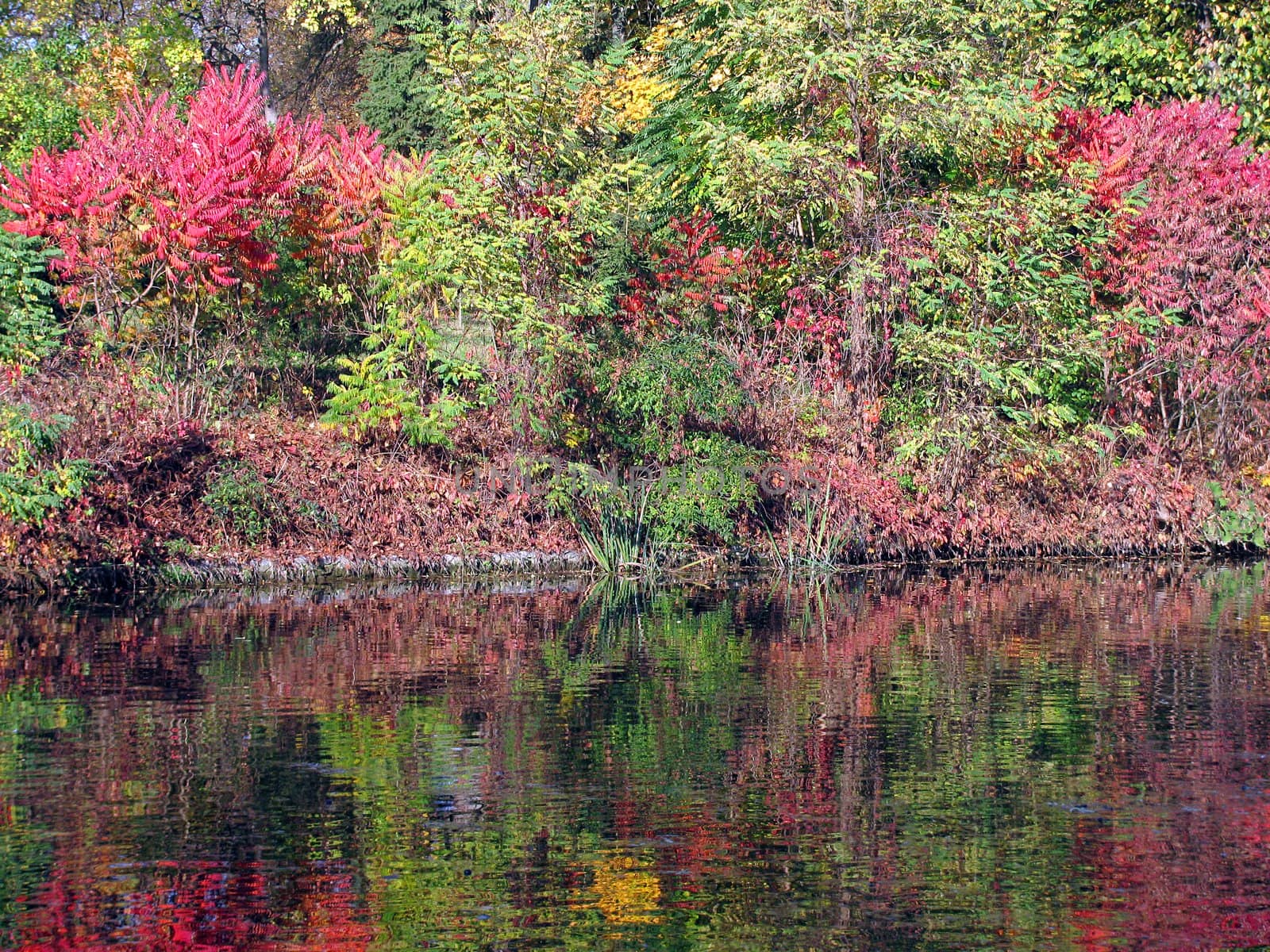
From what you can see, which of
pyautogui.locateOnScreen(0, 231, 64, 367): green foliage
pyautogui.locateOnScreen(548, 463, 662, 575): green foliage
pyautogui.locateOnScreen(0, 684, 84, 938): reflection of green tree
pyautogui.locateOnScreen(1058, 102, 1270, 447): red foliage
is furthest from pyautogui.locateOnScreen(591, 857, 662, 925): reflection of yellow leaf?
pyautogui.locateOnScreen(1058, 102, 1270, 447): red foliage

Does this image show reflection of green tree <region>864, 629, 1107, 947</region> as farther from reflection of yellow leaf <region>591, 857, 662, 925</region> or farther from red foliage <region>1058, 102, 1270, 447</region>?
red foliage <region>1058, 102, 1270, 447</region>

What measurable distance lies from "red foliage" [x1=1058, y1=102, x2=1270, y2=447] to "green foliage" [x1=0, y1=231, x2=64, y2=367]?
13.5 meters

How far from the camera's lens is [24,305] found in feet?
67.7

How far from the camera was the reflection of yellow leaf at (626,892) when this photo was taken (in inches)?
280

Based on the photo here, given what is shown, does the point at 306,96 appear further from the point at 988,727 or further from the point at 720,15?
the point at 988,727

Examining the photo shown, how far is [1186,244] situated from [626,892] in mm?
17590

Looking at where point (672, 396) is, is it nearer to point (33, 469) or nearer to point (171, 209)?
point (171, 209)

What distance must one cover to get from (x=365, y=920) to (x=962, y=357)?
15356 mm

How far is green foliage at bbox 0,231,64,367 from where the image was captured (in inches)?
784

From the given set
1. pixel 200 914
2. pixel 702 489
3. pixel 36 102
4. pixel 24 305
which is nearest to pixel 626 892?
pixel 200 914

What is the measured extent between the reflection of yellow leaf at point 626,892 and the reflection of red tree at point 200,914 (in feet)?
3.45

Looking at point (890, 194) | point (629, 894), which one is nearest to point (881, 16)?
point (890, 194)

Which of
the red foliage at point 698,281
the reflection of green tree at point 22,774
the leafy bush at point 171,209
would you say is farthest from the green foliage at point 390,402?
the reflection of green tree at point 22,774

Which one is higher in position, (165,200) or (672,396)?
(165,200)
